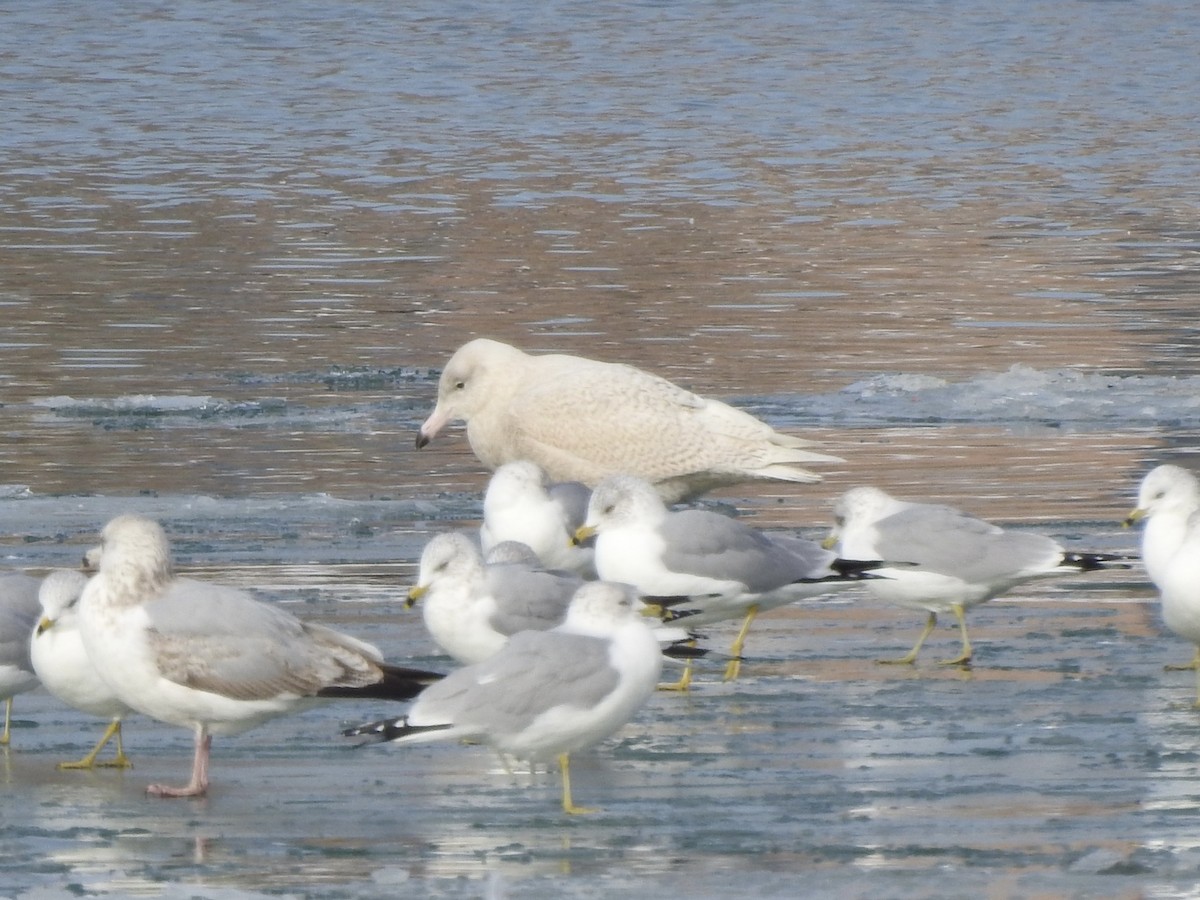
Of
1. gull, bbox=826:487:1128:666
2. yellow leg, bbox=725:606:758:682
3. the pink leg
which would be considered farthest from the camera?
gull, bbox=826:487:1128:666

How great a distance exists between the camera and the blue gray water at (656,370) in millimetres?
6434

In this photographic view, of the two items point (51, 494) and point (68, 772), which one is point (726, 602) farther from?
point (51, 494)

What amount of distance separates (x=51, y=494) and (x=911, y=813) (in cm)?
608

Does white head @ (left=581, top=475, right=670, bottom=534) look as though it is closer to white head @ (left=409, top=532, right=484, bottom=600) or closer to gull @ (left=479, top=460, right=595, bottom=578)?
gull @ (left=479, top=460, right=595, bottom=578)

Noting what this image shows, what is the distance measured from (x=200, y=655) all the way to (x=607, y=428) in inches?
189

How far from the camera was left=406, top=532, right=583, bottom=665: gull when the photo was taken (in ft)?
25.1

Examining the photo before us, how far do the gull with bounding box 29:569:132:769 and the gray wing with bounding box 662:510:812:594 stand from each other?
209 cm

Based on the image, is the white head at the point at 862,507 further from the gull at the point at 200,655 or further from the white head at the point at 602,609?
the gull at the point at 200,655

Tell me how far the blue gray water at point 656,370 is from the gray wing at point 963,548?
11.9 inches

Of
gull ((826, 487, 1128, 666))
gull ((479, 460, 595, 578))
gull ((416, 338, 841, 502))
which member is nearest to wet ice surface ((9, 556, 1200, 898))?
gull ((826, 487, 1128, 666))

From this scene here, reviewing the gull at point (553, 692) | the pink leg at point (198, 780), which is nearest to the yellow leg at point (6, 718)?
the pink leg at point (198, 780)

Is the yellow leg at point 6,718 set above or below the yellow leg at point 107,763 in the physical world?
above

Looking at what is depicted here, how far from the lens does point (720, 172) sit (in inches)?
1150

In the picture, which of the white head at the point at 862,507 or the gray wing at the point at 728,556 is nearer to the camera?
the gray wing at the point at 728,556
